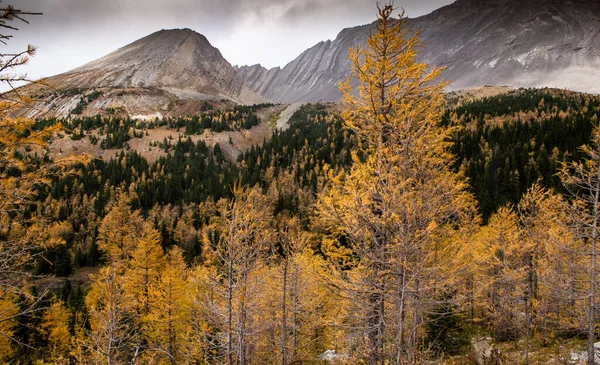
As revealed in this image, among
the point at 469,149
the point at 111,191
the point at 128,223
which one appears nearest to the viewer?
the point at 128,223

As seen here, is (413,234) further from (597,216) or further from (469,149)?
(469,149)

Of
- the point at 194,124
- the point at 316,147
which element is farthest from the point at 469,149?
the point at 194,124

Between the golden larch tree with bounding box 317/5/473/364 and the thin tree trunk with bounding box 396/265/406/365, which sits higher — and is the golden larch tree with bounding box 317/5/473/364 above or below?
above

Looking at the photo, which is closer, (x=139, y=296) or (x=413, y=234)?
(x=413, y=234)

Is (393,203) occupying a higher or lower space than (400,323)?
higher

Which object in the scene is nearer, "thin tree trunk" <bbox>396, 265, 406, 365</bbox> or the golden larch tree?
"thin tree trunk" <bbox>396, 265, 406, 365</bbox>

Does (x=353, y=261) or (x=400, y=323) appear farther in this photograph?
(x=353, y=261)

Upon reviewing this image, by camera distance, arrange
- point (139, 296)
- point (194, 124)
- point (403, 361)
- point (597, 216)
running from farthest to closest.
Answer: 1. point (194, 124)
2. point (139, 296)
3. point (597, 216)
4. point (403, 361)

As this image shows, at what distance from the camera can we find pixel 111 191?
317 ft

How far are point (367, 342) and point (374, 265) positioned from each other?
1.97 meters

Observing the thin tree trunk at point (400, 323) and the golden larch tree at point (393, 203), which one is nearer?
the thin tree trunk at point (400, 323)

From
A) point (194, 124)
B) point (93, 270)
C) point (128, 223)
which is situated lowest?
point (93, 270)

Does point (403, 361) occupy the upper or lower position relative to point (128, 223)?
upper

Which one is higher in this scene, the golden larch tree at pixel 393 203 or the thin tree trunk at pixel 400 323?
the golden larch tree at pixel 393 203
